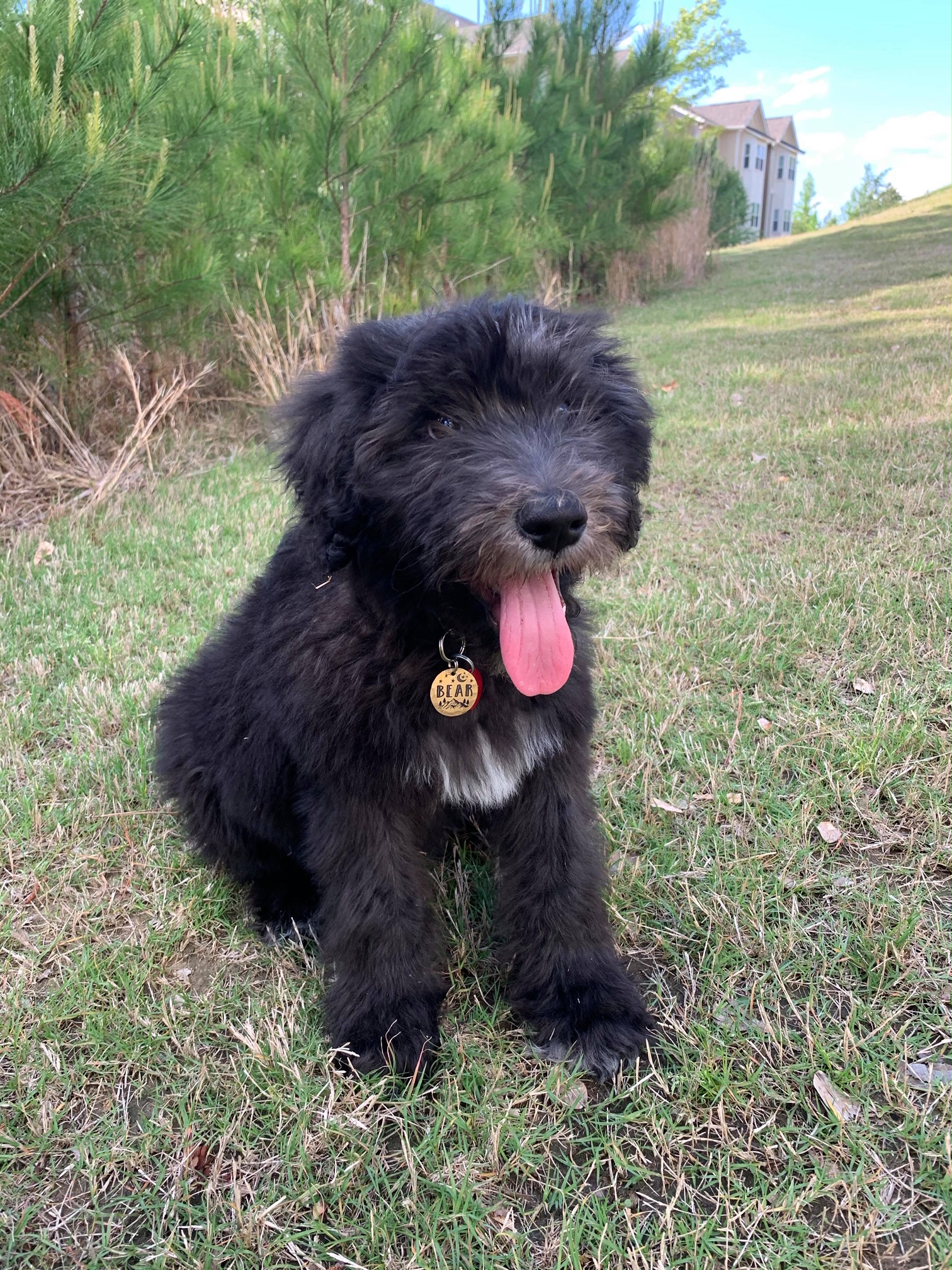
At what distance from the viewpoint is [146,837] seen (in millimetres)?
2979

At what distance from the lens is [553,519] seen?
1745mm

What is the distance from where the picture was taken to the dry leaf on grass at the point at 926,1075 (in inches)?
75.7

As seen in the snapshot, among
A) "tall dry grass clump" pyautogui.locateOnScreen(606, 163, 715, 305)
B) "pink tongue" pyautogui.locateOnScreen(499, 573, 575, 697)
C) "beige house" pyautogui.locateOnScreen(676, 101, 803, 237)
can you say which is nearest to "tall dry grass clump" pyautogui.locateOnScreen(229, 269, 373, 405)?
"pink tongue" pyautogui.locateOnScreen(499, 573, 575, 697)

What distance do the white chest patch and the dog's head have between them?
0.33 metres

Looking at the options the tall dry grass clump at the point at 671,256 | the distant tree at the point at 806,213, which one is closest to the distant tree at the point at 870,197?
the distant tree at the point at 806,213

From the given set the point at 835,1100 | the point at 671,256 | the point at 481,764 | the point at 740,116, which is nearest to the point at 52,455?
the point at 481,764

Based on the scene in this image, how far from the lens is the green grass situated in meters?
1.73

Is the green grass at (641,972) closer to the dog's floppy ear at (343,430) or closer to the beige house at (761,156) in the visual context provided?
the dog's floppy ear at (343,430)

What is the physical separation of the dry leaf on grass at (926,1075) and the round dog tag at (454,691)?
4.27 feet

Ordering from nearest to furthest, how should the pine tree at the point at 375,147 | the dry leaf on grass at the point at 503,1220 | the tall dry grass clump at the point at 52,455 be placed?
the dry leaf on grass at the point at 503,1220 < the tall dry grass clump at the point at 52,455 < the pine tree at the point at 375,147

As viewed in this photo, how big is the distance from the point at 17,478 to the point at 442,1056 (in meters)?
5.81

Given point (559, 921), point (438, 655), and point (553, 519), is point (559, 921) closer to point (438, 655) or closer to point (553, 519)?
point (438, 655)

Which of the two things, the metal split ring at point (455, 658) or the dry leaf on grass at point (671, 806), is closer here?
the metal split ring at point (455, 658)

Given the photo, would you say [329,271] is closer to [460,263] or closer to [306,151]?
[306,151]
